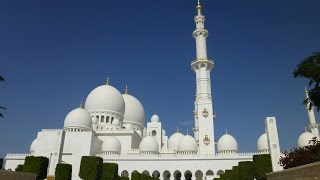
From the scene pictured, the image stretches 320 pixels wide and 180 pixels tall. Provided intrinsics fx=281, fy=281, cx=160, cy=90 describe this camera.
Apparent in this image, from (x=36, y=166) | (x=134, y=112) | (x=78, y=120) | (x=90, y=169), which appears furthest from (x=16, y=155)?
(x=90, y=169)

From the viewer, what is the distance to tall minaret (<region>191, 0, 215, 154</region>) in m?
41.8

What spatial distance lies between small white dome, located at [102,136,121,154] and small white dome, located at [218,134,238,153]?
1541 cm

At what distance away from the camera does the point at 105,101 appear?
1908 inches

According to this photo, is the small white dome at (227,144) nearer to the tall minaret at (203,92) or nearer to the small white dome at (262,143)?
the tall minaret at (203,92)

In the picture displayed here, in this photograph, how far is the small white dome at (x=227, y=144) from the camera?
42.1 meters

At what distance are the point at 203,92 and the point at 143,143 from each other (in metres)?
12.3

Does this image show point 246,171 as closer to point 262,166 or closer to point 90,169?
point 262,166

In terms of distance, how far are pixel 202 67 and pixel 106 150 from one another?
20184mm

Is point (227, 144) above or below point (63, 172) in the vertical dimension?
above

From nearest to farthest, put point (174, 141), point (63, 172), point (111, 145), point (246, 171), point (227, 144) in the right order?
point (63, 172), point (246, 171), point (111, 145), point (227, 144), point (174, 141)

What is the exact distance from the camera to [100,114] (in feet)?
160

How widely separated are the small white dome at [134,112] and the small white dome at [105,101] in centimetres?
359

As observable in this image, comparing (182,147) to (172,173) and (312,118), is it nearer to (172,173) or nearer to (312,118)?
(172,173)

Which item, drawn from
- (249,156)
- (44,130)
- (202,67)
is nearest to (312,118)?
(249,156)
